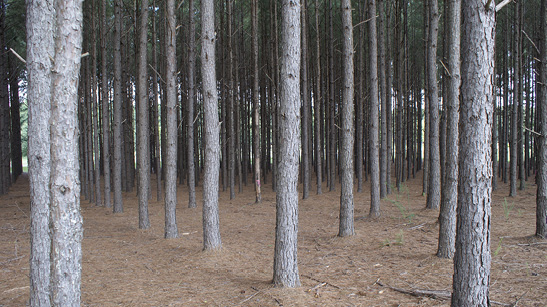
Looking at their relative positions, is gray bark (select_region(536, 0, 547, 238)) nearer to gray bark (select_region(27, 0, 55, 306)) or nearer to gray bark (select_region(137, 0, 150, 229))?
gray bark (select_region(27, 0, 55, 306))

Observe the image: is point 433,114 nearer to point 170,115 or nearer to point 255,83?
point 255,83

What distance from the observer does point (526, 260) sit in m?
4.89

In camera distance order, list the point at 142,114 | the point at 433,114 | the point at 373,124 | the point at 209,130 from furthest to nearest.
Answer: the point at 433,114, the point at 373,124, the point at 142,114, the point at 209,130

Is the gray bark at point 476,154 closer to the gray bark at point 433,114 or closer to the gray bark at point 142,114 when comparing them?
the gray bark at point 433,114

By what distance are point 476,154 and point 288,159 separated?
83.0 inches

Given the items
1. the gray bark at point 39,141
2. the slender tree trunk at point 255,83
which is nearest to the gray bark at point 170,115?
the gray bark at point 39,141

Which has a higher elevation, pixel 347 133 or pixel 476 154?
pixel 347 133

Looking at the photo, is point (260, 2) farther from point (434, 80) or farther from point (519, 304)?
point (519, 304)

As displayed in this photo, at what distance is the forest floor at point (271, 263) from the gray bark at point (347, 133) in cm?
46

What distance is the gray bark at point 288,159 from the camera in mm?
4422

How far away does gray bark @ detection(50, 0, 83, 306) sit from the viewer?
298cm

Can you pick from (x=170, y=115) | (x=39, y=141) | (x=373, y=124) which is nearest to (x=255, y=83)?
(x=373, y=124)

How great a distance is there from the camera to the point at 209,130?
6.11m

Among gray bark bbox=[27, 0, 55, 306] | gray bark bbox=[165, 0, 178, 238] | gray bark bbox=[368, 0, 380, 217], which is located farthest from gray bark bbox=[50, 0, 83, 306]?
gray bark bbox=[368, 0, 380, 217]
